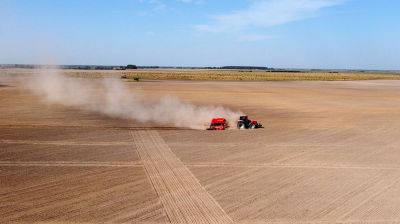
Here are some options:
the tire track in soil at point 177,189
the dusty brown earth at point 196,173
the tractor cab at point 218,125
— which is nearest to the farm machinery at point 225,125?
the tractor cab at point 218,125

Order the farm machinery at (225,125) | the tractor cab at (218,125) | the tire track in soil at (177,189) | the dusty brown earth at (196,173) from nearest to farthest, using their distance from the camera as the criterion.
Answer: the tire track in soil at (177,189) < the dusty brown earth at (196,173) < the tractor cab at (218,125) < the farm machinery at (225,125)

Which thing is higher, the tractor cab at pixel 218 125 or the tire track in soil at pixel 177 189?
the tractor cab at pixel 218 125

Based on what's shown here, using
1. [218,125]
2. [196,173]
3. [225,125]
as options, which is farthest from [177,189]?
[225,125]

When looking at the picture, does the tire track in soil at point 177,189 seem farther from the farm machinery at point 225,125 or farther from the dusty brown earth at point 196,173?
Result: the farm machinery at point 225,125

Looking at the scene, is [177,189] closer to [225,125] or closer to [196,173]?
[196,173]

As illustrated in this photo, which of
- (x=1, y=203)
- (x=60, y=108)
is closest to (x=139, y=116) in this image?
(x=60, y=108)

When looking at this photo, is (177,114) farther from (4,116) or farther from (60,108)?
(4,116)
